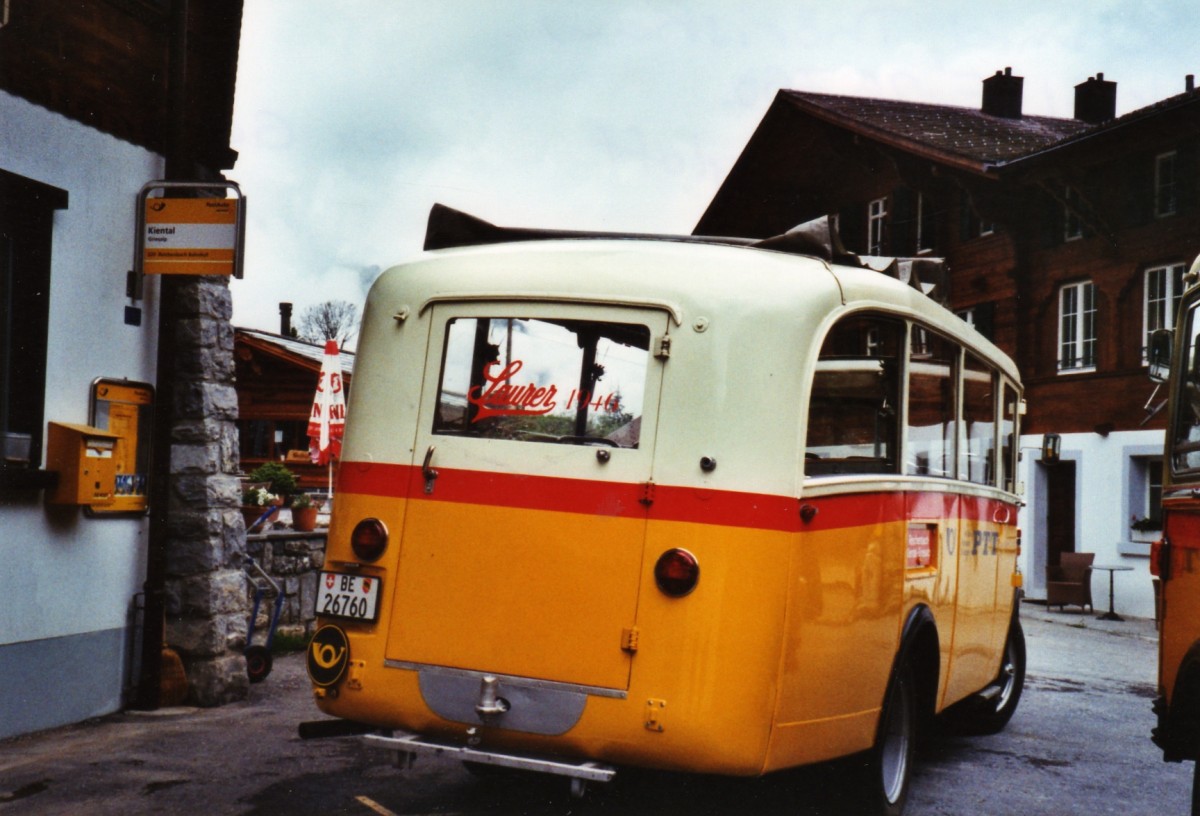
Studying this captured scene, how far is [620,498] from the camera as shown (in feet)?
16.9

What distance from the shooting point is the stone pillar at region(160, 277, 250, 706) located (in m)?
8.76

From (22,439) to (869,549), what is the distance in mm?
4888

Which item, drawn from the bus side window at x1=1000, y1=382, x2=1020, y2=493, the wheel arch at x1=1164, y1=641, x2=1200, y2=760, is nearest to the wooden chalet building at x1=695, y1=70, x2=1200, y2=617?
the bus side window at x1=1000, y1=382, x2=1020, y2=493

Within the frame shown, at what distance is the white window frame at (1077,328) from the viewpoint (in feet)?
79.3

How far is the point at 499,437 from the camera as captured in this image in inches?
214

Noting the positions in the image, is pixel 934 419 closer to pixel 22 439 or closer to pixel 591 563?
pixel 591 563

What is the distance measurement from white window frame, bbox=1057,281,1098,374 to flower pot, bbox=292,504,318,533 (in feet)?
53.4

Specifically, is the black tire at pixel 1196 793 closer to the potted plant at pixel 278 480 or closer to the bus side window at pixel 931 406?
the bus side window at pixel 931 406

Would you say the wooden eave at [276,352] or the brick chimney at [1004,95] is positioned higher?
the brick chimney at [1004,95]

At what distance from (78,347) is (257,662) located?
2.71m

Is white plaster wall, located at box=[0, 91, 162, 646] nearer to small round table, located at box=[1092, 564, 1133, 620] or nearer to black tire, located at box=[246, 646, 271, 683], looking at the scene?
black tire, located at box=[246, 646, 271, 683]

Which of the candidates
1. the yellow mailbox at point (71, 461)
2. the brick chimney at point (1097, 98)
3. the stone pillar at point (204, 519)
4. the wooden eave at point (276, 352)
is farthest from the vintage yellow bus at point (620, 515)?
the brick chimney at point (1097, 98)

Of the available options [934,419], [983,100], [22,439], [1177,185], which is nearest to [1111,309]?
[1177,185]

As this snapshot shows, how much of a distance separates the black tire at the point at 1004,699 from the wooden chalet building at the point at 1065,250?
11.5 m
